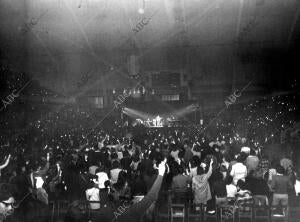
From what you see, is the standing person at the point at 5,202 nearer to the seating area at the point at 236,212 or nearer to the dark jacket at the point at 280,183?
the seating area at the point at 236,212

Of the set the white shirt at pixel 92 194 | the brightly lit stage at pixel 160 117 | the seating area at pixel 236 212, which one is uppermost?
the brightly lit stage at pixel 160 117

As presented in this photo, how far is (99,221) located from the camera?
440 centimetres

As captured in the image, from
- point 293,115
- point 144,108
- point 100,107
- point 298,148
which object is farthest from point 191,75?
point 298,148

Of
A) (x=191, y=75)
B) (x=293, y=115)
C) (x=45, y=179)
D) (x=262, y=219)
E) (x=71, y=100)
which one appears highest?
(x=191, y=75)

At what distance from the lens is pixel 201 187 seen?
8305mm

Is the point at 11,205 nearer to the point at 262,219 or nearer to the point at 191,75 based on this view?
the point at 262,219

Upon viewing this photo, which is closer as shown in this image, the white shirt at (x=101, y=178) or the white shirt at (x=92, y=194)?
the white shirt at (x=92, y=194)

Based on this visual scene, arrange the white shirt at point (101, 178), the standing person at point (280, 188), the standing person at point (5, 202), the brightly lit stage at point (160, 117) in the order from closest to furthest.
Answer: the standing person at point (5, 202) → the standing person at point (280, 188) → the white shirt at point (101, 178) → the brightly lit stage at point (160, 117)

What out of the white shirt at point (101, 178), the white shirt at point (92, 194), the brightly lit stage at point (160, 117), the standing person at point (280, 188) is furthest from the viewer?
the brightly lit stage at point (160, 117)

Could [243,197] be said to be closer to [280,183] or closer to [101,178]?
[280,183]

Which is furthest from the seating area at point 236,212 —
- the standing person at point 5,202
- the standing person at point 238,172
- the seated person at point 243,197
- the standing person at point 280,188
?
the standing person at point 5,202

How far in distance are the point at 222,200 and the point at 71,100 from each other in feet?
137

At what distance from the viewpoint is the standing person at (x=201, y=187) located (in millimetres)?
8250

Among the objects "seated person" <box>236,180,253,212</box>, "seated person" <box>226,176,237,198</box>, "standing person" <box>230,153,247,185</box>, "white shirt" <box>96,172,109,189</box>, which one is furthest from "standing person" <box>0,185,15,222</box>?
"standing person" <box>230,153,247,185</box>
